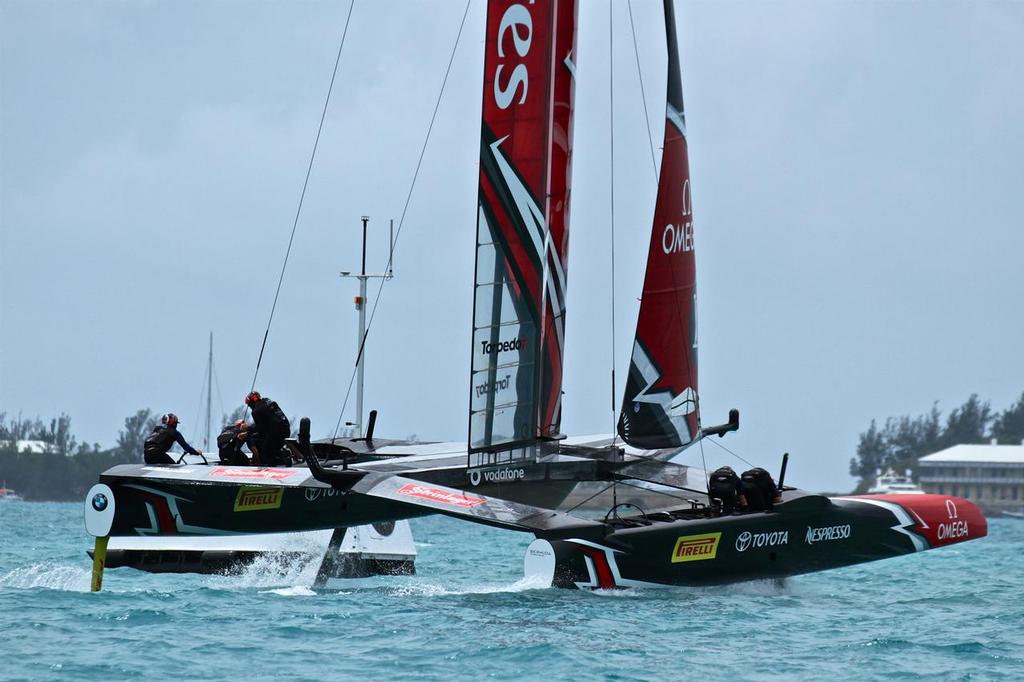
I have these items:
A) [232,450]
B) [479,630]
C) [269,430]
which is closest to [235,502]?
[269,430]

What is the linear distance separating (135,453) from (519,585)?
76889 mm

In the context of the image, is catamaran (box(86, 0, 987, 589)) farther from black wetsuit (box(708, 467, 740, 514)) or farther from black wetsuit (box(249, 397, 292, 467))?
black wetsuit (box(249, 397, 292, 467))

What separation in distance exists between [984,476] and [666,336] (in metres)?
71.9

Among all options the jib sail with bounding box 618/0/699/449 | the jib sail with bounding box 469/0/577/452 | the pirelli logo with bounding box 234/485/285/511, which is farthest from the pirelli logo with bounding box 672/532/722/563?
the pirelli logo with bounding box 234/485/285/511

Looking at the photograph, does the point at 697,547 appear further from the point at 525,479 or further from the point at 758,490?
the point at 525,479

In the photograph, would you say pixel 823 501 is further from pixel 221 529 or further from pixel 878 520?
pixel 221 529

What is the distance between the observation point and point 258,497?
1329cm

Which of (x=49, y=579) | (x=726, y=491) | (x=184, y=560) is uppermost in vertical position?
(x=726, y=491)

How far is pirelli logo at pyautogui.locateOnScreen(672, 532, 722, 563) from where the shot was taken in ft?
40.3

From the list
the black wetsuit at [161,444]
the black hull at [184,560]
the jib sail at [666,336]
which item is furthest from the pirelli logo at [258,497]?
the jib sail at [666,336]

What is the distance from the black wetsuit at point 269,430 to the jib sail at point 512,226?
198cm

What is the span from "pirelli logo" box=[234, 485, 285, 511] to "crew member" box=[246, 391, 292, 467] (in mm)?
648

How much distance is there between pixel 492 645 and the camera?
9.66 metres

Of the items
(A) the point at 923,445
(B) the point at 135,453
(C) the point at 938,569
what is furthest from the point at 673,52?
(A) the point at 923,445
